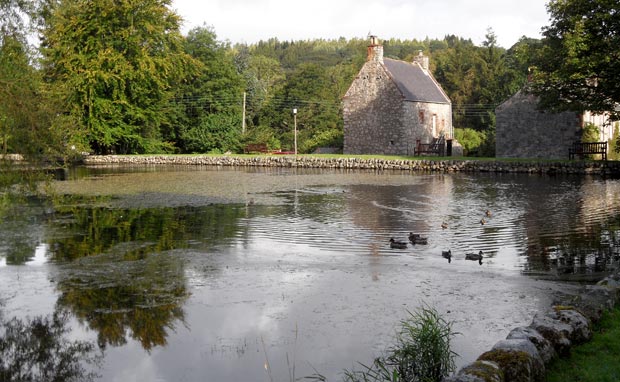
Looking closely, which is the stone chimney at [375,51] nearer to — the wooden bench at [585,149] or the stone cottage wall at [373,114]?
the stone cottage wall at [373,114]

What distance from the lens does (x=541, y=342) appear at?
7559 millimetres

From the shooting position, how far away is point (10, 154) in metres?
13.4

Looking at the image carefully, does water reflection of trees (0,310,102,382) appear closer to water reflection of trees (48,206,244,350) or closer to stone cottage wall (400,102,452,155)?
water reflection of trees (48,206,244,350)

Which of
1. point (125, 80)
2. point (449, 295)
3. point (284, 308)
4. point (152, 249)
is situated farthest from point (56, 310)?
point (125, 80)

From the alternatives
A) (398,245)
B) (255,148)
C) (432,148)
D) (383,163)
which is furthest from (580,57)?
(255,148)

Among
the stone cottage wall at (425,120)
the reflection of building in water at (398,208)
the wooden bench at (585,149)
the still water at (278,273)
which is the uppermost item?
the stone cottage wall at (425,120)

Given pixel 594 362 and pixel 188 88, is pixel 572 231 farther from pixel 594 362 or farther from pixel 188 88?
pixel 188 88

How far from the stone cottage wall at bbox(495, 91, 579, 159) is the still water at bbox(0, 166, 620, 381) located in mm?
20038

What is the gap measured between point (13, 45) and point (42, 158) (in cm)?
241

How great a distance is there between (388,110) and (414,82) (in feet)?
17.4

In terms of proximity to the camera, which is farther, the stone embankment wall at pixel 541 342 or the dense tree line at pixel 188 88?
the dense tree line at pixel 188 88

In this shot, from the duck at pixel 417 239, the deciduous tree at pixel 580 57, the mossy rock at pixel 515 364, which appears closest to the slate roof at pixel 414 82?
the deciduous tree at pixel 580 57

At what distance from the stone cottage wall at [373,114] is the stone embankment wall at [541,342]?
45.2m

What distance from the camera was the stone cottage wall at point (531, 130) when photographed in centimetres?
4488
